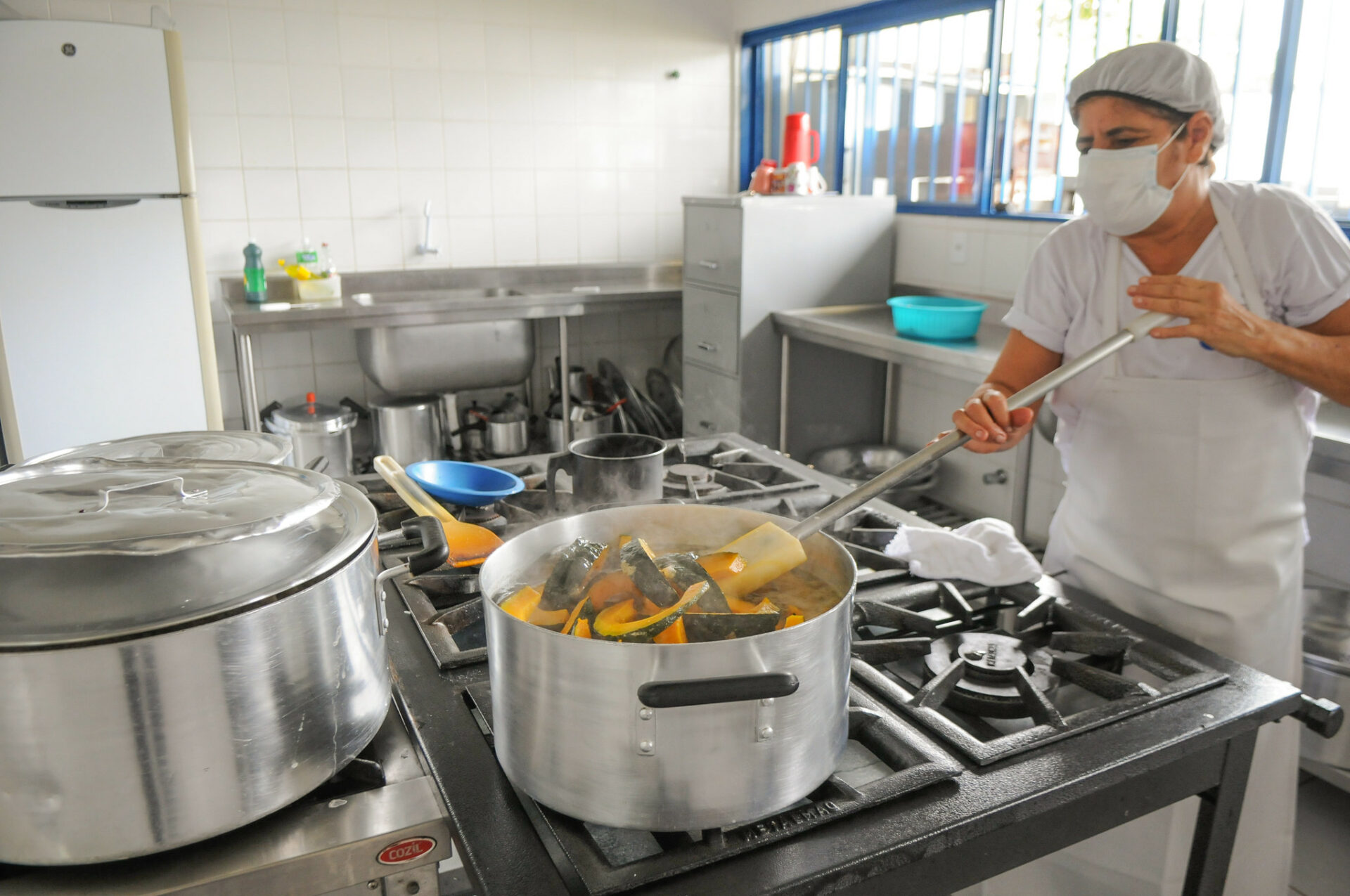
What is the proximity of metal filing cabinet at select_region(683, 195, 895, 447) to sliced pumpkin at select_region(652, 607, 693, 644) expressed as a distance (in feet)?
10.2

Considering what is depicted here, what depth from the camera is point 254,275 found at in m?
3.77

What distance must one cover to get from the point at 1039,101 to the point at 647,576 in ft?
10.8

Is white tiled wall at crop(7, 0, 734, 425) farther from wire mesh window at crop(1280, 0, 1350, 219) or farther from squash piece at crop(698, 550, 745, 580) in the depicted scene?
squash piece at crop(698, 550, 745, 580)

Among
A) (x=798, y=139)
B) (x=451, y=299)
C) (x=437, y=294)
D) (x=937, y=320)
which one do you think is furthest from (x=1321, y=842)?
(x=437, y=294)

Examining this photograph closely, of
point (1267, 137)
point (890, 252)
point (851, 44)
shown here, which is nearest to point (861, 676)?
point (1267, 137)

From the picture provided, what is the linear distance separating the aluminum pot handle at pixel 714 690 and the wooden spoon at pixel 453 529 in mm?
558

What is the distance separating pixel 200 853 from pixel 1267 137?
3.05 meters

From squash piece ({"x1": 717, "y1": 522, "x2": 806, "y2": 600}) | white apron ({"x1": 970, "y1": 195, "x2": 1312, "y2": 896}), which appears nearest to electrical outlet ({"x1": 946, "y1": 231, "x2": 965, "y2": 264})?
white apron ({"x1": 970, "y1": 195, "x2": 1312, "y2": 896})

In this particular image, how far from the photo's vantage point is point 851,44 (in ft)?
13.6

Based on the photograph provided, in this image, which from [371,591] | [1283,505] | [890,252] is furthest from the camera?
[890,252]

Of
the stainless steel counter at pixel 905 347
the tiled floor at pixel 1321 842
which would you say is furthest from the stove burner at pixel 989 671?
the stainless steel counter at pixel 905 347

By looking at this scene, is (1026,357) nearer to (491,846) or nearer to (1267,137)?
(491,846)

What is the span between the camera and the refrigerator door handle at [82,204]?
3070 millimetres

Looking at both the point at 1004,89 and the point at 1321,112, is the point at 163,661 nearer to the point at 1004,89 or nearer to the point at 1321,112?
the point at 1321,112
